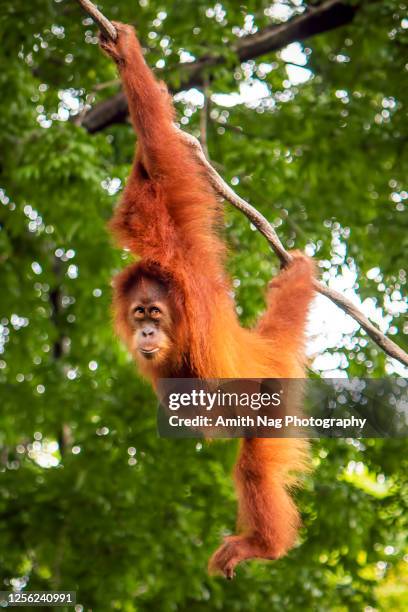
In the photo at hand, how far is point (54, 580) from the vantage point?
8.73m

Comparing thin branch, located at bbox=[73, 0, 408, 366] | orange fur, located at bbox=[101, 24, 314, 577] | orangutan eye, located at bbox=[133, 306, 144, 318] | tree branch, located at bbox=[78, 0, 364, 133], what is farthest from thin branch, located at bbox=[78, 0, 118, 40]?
tree branch, located at bbox=[78, 0, 364, 133]

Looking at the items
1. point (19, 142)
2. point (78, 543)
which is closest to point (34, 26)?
point (19, 142)

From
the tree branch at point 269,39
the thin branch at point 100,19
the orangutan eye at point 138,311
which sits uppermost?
the tree branch at point 269,39

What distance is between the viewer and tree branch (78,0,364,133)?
9.20 metres

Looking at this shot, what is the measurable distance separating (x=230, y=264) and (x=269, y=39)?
102 inches

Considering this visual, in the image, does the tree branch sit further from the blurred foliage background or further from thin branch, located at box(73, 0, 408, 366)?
thin branch, located at box(73, 0, 408, 366)

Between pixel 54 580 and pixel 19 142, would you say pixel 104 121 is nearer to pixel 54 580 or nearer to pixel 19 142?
pixel 19 142

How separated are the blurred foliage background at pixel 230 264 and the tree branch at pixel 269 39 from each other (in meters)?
0.09

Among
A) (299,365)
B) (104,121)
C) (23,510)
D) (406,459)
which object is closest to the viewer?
(299,365)

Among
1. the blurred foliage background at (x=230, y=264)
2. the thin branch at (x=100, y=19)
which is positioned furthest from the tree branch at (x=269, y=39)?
the thin branch at (x=100, y=19)

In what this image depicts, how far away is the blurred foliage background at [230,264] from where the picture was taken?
8.55 m

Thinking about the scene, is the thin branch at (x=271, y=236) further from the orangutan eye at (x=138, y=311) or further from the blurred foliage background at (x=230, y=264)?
the blurred foliage background at (x=230, y=264)

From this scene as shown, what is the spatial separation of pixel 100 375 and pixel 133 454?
0.89m

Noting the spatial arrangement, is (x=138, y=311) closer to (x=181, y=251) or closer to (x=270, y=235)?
(x=181, y=251)
